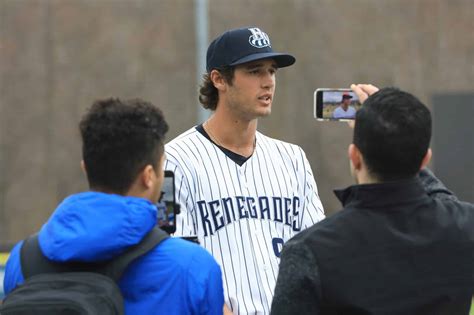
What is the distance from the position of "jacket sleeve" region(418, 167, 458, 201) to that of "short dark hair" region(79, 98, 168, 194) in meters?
0.89

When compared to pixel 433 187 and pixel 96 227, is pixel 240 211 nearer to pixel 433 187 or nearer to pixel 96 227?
pixel 433 187

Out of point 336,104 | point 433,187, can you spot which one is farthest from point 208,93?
point 433,187

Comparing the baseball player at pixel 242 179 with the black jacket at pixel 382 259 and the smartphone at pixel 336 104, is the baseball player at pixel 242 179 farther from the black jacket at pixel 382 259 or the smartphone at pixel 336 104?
the black jacket at pixel 382 259

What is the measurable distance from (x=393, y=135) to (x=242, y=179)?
141cm

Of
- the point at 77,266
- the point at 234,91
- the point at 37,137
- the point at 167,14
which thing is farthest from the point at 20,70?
the point at 77,266

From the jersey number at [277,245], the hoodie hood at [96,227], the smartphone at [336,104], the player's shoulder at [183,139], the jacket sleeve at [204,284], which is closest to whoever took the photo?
the hoodie hood at [96,227]

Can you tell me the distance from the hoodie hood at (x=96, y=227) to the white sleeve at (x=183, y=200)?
110cm

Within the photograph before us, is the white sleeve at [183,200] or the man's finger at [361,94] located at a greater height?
the man's finger at [361,94]

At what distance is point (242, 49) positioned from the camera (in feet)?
13.2

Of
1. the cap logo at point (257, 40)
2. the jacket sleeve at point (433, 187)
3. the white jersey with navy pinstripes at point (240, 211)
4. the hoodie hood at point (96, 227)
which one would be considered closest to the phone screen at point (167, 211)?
the hoodie hood at point (96, 227)

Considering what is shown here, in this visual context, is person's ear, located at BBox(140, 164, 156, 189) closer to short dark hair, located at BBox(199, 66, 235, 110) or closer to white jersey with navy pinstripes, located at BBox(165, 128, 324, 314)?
white jersey with navy pinstripes, located at BBox(165, 128, 324, 314)

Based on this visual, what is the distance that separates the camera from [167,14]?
55.6 ft

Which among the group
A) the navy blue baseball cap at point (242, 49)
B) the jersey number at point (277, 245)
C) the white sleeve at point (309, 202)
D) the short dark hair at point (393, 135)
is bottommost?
the jersey number at point (277, 245)

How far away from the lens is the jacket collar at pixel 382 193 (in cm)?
265
